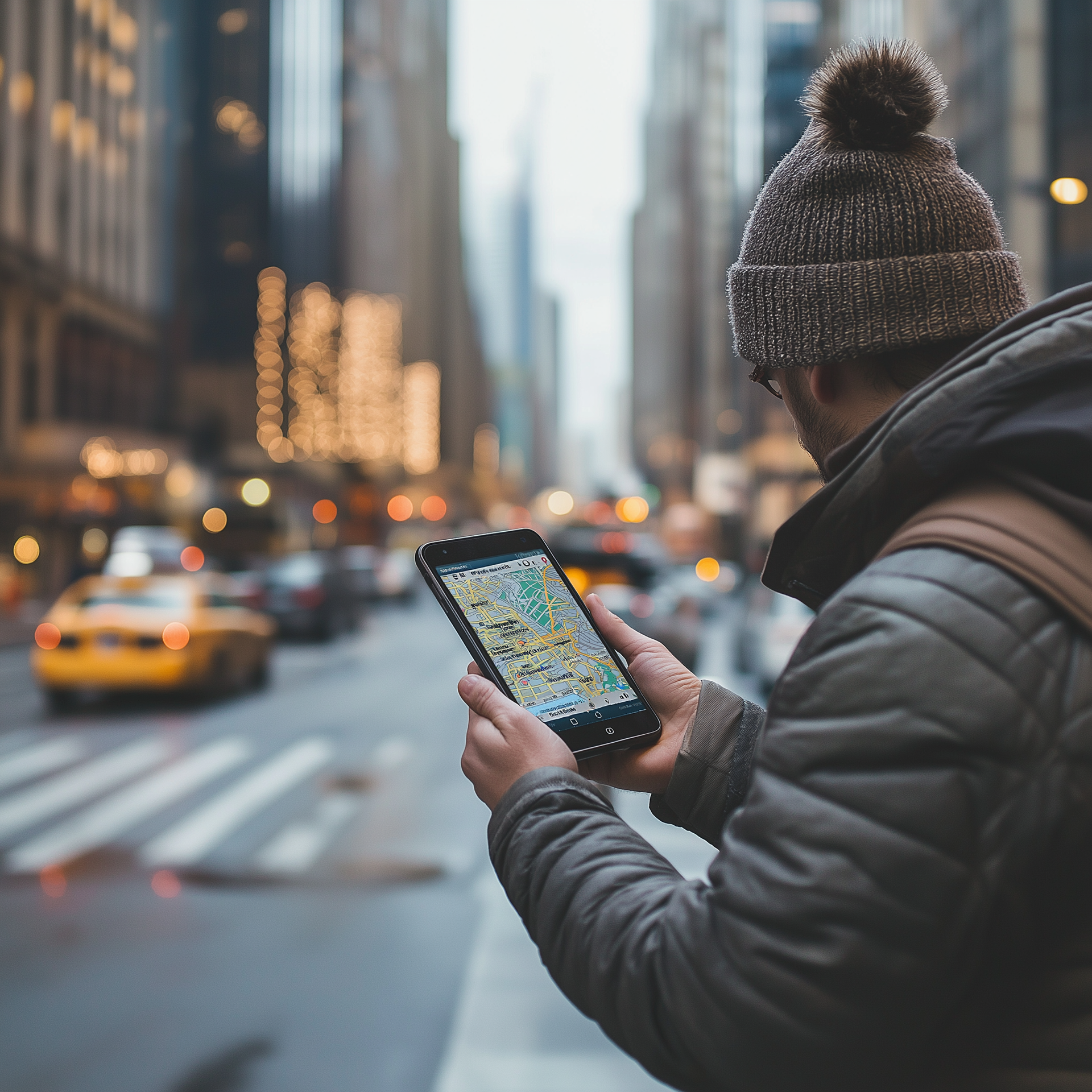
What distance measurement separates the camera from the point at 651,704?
1.94 meters

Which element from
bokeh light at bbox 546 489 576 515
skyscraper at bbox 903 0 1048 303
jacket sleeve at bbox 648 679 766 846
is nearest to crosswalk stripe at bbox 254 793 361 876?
jacket sleeve at bbox 648 679 766 846

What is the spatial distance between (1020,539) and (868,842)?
13.2 inches

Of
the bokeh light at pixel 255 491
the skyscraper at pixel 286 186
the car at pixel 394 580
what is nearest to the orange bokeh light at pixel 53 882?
the car at pixel 394 580

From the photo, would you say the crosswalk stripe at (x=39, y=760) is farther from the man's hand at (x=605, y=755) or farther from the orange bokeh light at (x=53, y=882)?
the man's hand at (x=605, y=755)

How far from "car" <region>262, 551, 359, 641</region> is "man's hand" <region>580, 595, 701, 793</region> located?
73.0 feet

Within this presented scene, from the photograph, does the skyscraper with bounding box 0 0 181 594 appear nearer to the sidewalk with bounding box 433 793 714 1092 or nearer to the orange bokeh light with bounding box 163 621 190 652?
the orange bokeh light with bounding box 163 621 190 652

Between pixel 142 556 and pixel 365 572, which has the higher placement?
pixel 142 556

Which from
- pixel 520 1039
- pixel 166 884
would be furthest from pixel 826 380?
pixel 166 884

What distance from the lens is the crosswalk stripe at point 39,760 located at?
9375 millimetres

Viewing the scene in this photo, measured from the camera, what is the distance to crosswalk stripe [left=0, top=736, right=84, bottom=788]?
30.8 feet

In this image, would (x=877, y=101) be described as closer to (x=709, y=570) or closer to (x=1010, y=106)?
(x=1010, y=106)

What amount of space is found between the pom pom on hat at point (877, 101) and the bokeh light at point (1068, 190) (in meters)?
7.52

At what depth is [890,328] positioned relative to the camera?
1.39 m

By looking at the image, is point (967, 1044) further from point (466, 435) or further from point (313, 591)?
point (466, 435)
